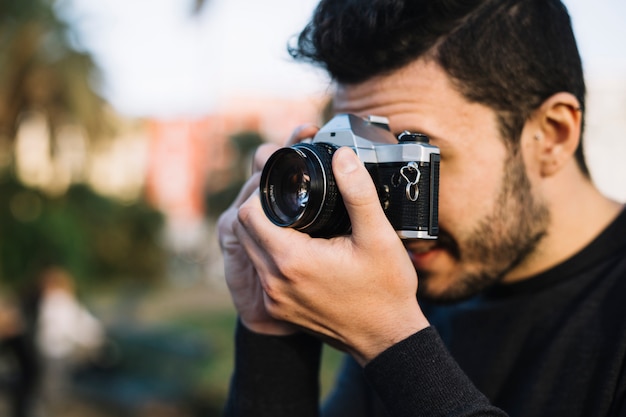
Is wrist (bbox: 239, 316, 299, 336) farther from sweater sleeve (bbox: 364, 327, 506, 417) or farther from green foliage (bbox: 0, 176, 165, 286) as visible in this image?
green foliage (bbox: 0, 176, 165, 286)

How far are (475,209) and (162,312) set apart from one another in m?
13.3

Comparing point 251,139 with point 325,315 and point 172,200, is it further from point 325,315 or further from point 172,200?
point 172,200

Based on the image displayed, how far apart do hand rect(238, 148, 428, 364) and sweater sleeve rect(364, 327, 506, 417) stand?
3cm

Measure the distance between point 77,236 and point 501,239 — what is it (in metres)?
5.38

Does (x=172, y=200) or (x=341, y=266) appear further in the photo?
(x=172, y=200)

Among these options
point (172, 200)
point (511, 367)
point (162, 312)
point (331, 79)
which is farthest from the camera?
point (172, 200)

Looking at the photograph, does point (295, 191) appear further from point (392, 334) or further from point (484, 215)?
point (484, 215)

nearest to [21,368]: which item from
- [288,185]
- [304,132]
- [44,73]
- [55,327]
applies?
[55,327]

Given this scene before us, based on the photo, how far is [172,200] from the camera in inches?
1448

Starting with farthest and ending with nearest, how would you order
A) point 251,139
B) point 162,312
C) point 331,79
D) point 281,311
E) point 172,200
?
1. point 172,200
2. point 162,312
3. point 251,139
4. point 331,79
5. point 281,311

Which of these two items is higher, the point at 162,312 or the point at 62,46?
the point at 62,46

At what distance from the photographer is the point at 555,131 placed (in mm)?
Answer: 1711

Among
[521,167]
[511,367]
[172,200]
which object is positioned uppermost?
[521,167]

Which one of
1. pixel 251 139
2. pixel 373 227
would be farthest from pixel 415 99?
pixel 251 139
